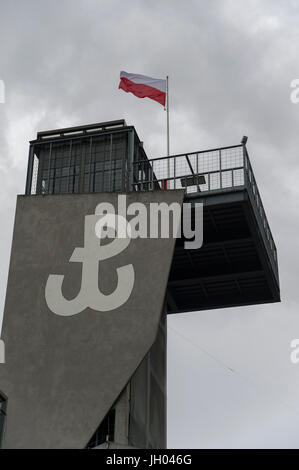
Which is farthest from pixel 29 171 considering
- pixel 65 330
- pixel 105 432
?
pixel 105 432

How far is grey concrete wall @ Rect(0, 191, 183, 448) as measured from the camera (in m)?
35.1

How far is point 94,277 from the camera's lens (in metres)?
37.8

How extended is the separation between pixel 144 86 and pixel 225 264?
10084 millimetres

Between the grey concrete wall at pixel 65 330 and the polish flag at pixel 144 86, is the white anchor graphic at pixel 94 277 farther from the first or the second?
the polish flag at pixel 144 86

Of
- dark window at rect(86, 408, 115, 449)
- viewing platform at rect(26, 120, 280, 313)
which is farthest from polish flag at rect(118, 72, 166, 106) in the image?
dark window at rect(86, 408, 115, 449)

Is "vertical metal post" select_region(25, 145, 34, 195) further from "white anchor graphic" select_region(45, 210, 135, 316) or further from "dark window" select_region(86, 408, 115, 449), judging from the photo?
"dark window" select_region(86, 408, 115, 449)

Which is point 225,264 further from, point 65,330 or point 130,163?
point 65,330

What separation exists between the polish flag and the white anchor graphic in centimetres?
867

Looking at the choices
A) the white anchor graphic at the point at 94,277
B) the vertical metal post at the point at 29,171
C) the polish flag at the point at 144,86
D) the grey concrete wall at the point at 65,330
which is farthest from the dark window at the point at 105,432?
the polish flag at the point at 144,86

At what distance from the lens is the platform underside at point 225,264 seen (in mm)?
39281

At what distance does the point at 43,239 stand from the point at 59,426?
28.5ft

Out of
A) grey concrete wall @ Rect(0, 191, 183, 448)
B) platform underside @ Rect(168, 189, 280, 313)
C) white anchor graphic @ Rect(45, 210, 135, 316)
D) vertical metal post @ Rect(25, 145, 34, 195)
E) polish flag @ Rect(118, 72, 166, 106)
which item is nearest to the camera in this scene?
grey concrete wall @ Rect(0, 191, 183, 448)

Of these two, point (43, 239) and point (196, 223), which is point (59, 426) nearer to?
point (43, 239)

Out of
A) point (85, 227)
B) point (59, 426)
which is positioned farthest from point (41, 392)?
point (85, 227)
